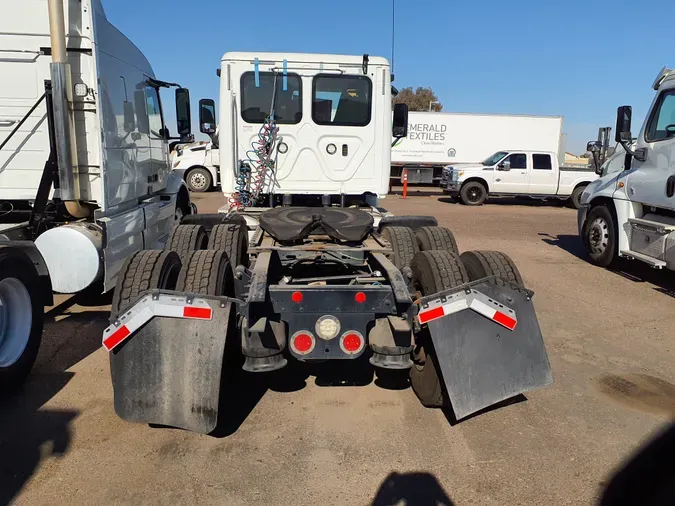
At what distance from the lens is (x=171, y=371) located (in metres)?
3.12

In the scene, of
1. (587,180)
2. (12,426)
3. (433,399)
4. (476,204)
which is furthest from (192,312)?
(587,180)

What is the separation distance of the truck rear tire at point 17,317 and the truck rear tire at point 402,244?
3118mm

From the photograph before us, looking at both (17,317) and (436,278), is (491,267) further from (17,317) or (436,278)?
(17,317)

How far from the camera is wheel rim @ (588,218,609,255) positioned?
29.0 ft

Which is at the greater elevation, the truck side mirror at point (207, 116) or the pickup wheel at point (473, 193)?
the truck side mirror at point (207, 116)

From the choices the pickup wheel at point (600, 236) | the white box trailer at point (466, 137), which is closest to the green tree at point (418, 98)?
the white box trailer at point (466, 137)

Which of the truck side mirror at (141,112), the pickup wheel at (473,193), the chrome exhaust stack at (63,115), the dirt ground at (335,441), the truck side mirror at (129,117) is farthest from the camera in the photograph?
the pickup wheel at (473,193)

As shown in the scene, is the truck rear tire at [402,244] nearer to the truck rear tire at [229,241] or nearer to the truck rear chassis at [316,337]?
the truck rear chassis at [316,337]

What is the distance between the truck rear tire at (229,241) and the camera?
5.16m

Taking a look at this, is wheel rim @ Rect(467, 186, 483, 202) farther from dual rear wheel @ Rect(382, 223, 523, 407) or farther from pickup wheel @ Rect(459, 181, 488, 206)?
dual rear wheel @ Rect(382, 223, 523, 407)

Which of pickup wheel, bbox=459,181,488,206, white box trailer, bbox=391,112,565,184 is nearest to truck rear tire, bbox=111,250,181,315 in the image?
pickup wheel, bbox=459,181,488,206

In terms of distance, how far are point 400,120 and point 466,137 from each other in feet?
57.9

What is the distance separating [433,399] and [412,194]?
20518mm

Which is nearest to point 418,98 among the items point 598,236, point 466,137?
point 466,137
